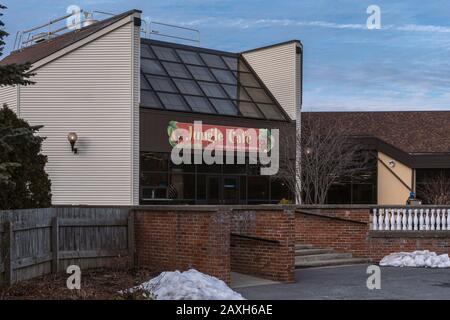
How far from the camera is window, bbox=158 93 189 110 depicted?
81.2 feet

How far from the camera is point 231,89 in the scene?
2855 centimetres

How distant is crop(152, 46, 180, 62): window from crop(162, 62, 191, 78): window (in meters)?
0.37

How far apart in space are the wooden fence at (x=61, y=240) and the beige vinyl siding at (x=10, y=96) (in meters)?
11.9

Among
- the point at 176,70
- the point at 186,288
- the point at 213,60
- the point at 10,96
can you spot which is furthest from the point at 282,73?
the point at 186,288

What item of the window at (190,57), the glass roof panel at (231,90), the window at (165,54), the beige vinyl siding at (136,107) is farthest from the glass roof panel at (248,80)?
the beige vinyl siding at (136,107)

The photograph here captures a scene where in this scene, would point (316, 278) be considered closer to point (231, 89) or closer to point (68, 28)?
point (231, 89)

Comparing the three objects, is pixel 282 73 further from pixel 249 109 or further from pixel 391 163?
pixel 391 163

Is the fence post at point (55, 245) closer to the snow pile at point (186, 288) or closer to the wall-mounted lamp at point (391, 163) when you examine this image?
the snow pile at point (186, 288)

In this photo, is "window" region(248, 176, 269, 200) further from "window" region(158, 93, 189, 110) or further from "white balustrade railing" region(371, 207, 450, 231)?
"white balustrade railing" region(371, 207, 450, 231)

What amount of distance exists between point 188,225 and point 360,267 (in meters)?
5.53

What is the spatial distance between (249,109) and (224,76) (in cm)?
254

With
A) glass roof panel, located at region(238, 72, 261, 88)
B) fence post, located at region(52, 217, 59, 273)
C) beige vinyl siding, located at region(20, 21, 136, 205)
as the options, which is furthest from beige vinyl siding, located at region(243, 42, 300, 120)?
fence post, located at region(52, 217, 59, 273)

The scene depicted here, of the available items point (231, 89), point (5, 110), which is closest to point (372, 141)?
point (231, 89)

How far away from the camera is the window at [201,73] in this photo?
91.8 feet
